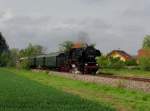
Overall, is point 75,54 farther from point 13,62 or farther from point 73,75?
point 13,62

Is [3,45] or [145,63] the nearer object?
[145,63]

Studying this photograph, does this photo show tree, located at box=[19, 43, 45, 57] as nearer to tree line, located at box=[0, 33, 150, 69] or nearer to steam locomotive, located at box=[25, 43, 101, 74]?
tree line, located at box=[0, 33, 150, 69]

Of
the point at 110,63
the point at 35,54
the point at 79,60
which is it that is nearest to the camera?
the point at 79,60

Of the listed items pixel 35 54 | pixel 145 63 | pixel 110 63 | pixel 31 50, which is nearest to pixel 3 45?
pixel 35 54

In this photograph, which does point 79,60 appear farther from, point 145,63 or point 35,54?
point 35,54

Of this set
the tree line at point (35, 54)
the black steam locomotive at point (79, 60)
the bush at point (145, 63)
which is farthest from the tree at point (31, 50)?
the black steam locomotive at point (79, 60)

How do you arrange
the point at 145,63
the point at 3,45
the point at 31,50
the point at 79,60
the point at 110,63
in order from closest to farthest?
1. the point at 79,60
2. the point at 145,63
3. the point at 110,63
4. the point at 3,45
5. the point at 31,50

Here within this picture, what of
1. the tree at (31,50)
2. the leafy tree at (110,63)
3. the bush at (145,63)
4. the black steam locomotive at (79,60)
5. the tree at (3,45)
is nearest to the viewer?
the black steam locomotive at (79,60)

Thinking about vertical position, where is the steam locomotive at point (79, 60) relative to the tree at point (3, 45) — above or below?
below

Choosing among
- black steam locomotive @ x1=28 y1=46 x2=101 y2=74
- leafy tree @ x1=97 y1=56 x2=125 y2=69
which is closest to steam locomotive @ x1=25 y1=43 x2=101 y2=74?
black steam locomotive @ x1=28 y1=46 x2=101 y2=74

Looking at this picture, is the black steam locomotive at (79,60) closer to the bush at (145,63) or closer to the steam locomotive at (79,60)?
the steam locomotive at (79,60)

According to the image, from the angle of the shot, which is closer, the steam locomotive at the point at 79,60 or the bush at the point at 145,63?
the steam locomotive at the point at 79,60

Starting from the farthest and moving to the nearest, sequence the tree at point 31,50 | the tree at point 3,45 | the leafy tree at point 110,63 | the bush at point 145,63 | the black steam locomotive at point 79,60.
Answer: the tree at point 31,50 < the tree at point 3,45 < the leafy tree at point 110,63 < the bush at point 145,63 < the black steam locomotive at point 79,60

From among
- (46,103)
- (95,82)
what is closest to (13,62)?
(95,82)
